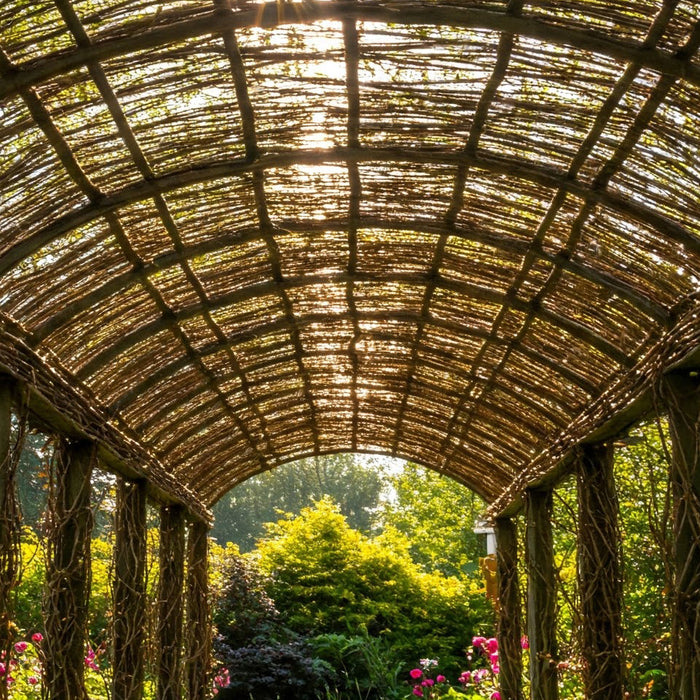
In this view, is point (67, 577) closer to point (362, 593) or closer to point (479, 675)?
point (479, 675)

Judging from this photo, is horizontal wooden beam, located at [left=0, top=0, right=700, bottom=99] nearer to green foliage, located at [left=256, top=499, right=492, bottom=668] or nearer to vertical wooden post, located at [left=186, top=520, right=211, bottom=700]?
vertical wooden post, located at [left=186, top=520, right=211, bottom=700]

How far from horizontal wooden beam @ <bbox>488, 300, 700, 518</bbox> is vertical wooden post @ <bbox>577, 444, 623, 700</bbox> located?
28 cm

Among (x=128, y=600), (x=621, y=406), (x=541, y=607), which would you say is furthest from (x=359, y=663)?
(x=621, y=406)

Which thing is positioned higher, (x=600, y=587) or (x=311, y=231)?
(x=311, y=231)

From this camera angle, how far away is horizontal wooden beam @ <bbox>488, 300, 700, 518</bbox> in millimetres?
3772

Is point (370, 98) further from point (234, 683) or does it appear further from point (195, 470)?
point (234, 683)

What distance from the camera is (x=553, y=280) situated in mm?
4766

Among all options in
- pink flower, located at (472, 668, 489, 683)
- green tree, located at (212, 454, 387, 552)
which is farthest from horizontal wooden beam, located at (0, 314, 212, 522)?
green tree, located at (212, 454, 387, 552)

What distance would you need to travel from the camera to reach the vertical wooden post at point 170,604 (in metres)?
7.26

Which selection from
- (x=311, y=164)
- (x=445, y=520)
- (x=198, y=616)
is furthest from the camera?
(x=445, y=520)

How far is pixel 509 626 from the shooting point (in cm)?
809

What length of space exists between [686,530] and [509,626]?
4.67 meters

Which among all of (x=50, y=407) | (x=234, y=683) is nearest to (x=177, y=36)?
(x=50, y=407)

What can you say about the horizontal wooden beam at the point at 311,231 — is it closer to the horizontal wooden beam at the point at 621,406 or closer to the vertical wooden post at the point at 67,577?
the horizontal wooden beam at the point at 621,406
